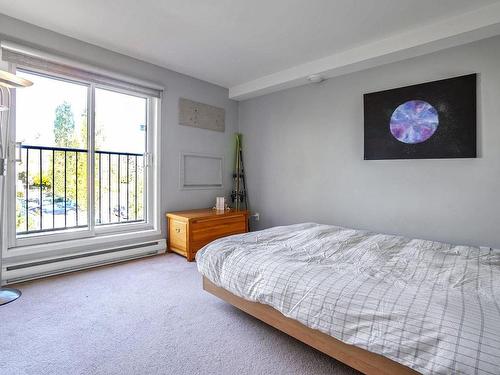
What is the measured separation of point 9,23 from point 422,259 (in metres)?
3.77

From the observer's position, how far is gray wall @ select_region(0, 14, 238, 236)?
8.43 ft

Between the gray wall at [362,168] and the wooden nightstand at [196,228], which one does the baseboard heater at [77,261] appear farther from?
the gray wall at [362,168]

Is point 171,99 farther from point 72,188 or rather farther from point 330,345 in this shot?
point 330,345

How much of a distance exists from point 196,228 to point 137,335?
Answer: 1.58 meters

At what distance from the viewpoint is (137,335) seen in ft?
5.64

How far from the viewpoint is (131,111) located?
3365 mm

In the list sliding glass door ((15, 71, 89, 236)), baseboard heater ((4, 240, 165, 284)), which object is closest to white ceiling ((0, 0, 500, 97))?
sliding glass door ((15, 71, 89, 236))

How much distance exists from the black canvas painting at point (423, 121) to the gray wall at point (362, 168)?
8cm

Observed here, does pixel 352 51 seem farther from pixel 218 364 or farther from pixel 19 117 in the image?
pixel 19 117

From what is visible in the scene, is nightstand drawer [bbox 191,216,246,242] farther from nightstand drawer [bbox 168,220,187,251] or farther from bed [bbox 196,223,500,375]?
bed [bbox 196,223,500,375]

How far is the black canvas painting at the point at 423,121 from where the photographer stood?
241cm

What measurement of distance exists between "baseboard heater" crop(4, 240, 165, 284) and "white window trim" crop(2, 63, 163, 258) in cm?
12

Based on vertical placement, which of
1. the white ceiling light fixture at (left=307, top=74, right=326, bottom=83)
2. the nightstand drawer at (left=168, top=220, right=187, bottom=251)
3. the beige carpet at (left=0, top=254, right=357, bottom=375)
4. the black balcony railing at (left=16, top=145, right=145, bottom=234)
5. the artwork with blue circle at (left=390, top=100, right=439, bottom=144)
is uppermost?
the white ceiling light fixture at (left=307, top=74, right=326, bottom=83)

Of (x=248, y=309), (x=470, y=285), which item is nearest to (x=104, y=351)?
(x=248, y=309)
